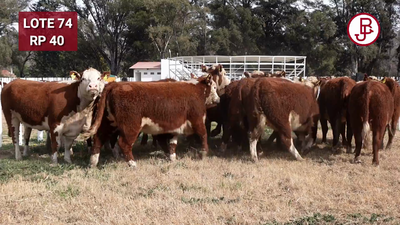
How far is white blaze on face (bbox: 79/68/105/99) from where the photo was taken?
7.43m

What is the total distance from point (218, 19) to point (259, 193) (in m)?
42.9

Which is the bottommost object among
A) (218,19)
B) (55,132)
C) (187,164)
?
(187,164)

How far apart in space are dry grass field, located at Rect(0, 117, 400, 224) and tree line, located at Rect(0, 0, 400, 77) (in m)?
35.0

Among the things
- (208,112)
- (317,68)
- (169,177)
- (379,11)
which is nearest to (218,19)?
(317,68)

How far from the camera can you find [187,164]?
789cm

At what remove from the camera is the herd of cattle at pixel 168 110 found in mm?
7605

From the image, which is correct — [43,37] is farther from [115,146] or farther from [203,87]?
[203,87]

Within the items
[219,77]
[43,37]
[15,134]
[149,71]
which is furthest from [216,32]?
[15,134]

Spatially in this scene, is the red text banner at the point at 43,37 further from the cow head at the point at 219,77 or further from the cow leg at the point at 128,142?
the cow leg at the point at 128,142

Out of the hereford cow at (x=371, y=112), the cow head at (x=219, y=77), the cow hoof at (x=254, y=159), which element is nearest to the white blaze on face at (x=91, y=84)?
the cow head at (x=219, y=77)

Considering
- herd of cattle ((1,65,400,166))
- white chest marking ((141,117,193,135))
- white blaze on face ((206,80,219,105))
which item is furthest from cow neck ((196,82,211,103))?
white chest marking ((141,117,193,135))

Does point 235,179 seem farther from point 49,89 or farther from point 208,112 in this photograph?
point 49,89

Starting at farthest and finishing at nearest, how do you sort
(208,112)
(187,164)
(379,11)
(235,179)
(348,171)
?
(379,11)
(208,112)
(187,164)
(348,171)
(235,179)

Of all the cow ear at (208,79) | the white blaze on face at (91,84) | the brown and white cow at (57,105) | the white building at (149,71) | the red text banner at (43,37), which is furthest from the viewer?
the red text banner at (43,37)
